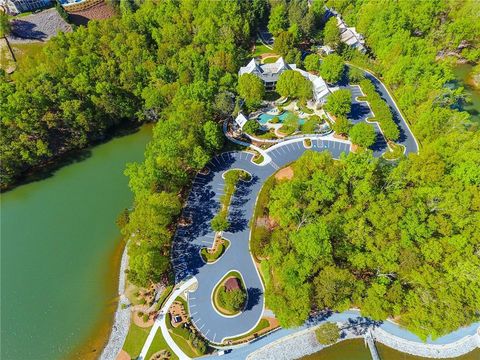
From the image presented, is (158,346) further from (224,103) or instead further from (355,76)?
(355,76)

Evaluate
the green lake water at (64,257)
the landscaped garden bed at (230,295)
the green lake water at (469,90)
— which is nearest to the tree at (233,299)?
the landscaped garden bed at (230,295)

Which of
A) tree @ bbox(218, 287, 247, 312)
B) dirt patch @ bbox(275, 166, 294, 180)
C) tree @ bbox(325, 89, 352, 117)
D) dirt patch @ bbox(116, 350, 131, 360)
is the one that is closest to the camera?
dirt patch @ bbox(116, 350, 131, 360)

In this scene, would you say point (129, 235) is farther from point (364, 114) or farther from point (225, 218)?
point (364, 114)

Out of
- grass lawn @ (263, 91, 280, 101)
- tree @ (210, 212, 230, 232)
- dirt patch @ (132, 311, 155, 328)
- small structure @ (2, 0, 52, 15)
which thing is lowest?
dirt patch @ (132, 311, 155, 328)

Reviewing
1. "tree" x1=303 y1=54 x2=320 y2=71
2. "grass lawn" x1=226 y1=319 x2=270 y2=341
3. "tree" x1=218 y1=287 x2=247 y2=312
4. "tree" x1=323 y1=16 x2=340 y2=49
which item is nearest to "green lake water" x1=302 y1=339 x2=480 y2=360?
"grass lawn" x1=226 y1=319 x2=270 y2=341

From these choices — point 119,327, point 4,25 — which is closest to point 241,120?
point 119,327

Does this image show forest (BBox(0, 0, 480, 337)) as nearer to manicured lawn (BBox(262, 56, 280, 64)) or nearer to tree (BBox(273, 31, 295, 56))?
tree (BBox(273, 31, 295, 56))
